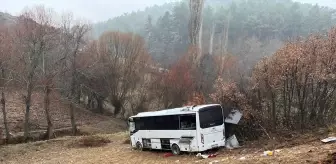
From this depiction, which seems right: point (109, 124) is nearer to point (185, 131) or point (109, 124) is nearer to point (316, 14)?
point (185, 131)

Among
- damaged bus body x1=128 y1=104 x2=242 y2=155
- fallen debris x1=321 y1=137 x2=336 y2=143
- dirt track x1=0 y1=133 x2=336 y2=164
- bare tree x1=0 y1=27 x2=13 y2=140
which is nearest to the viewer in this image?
fallen debris x1=321 y1=137 x2=336 y2=143

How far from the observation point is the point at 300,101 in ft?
59.5

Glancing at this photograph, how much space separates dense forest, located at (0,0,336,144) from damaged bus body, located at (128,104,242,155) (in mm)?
1766

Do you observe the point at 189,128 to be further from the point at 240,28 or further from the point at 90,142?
the point at 240,28

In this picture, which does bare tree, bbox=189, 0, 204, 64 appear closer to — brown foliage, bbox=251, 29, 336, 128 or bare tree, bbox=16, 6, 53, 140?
bare tree, bbox=16, 6, 53, 140

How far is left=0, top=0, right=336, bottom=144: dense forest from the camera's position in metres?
17.8

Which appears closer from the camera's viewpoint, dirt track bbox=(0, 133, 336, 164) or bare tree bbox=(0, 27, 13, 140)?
dirt track bbox=(0, 133, 336, 164)

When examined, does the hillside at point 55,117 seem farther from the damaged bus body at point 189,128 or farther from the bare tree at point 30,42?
the damaged bus body at point 189,128

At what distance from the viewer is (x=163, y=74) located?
4769 centimetres

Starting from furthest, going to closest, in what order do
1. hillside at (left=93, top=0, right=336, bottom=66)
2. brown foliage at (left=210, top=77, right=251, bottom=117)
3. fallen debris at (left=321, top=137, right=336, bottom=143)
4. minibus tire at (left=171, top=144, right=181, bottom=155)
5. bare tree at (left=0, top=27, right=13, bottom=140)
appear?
hillside at (left=93, top=0, right=336, bottom=66), bare tree at (left=0, top=27, right=13, bottom=140), brown foliage at (left=210, top=77, right=251, bottom=117), minibus tire at (left=171, top=144, right=181, bottom=155), fallen debris at (left=321, top=137, right=336, bottom=143)

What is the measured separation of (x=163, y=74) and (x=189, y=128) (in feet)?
96.5

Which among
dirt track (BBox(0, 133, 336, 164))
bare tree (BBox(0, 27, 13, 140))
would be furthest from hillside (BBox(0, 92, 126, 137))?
dirt track (BBox(0, 133, 336, 164))

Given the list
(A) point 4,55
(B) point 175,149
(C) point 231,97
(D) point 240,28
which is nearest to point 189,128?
(B) point 175,149

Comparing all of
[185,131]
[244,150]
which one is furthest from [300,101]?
[185,131]
